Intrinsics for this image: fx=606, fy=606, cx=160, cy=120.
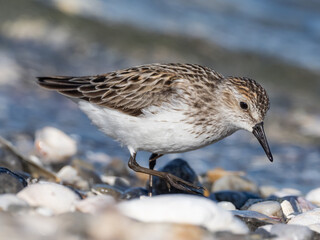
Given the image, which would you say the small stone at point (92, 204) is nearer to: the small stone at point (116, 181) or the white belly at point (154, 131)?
the white belly at point (154, 131)

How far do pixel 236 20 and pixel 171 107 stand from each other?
9.27 m

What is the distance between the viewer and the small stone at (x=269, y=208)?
481 centimetres

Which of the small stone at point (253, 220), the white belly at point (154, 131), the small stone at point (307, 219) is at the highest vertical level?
the white belly at point (154, 131)

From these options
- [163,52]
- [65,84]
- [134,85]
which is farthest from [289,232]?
[163,52]

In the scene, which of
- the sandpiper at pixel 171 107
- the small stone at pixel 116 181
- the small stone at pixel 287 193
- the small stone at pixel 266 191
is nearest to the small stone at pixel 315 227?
the sandpiper at pixel 171 107

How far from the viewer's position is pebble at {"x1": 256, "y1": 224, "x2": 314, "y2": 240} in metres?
3.71

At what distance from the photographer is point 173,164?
5793 millimetres

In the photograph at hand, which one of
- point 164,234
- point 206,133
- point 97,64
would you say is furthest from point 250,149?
point 164,234

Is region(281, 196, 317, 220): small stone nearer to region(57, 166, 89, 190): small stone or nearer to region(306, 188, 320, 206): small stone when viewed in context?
region(306, 188, 320, 206): small stone

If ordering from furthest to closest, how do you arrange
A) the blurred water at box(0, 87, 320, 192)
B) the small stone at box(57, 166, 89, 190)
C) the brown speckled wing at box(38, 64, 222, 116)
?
the blurred water at box(0, 87, 320, 192), the small stone at box(57, 166, 89, 190), the brown speckled wing at box(38, 64, 222, 116)

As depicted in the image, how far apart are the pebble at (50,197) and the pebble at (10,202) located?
7cm

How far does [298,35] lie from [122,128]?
869 cm

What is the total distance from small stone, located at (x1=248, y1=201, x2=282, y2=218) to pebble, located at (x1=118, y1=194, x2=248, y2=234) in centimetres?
119

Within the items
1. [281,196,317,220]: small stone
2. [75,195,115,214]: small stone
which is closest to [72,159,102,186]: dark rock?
[281,196,317,220]: small stone
